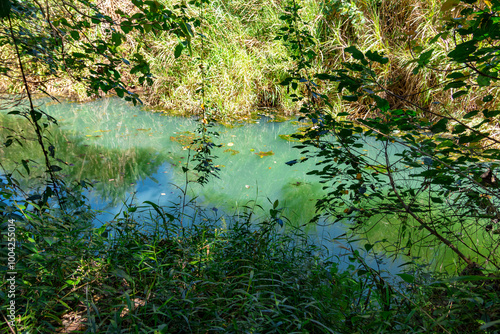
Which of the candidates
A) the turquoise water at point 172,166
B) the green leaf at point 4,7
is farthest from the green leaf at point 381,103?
the green leaf at point 4,7

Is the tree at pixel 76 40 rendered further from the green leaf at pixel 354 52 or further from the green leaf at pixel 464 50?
the green leaf at pixel 464 50

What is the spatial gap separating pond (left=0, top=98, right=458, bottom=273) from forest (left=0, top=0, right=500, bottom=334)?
3cm

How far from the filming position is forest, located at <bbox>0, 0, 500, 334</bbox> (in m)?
1.19

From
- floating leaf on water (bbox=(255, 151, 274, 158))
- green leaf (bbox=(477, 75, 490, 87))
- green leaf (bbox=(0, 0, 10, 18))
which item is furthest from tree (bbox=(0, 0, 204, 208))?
floating leaf on water (bbox=(255, 151, 274, 158))

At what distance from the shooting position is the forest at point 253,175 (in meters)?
1.19

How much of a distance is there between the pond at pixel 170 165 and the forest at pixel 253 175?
Answer: 3 cm

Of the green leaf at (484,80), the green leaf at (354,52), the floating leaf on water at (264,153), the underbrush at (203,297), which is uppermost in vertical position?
the floating leaf on water at (264,153)

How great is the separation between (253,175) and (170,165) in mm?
1008

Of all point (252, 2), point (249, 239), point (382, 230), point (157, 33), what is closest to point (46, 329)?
point (249, 239)

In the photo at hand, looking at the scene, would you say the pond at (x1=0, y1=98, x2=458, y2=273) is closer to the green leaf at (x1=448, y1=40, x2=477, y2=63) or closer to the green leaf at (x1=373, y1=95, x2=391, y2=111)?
the green leaf at (x1=373, y1=95, x2=391, y2=111)

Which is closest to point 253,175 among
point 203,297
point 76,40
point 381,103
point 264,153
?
point 264,153

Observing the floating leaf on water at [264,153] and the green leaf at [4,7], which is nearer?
the green leaf at [4,7]

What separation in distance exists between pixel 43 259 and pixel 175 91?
467cm

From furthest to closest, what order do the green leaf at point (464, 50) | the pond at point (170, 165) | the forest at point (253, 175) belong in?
the pond at point (170, 165), the forest at point (253, 175), the green leaf at point (464, 50)
